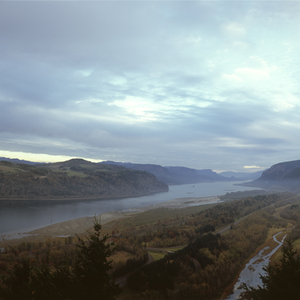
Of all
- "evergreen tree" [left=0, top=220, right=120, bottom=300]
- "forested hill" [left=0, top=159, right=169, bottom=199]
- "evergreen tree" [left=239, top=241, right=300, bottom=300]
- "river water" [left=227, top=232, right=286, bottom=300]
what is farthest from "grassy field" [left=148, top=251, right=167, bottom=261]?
"forested hill" [left=0, top=159, right=169, bottom=199]

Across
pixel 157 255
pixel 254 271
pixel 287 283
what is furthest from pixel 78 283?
pixel 254 271

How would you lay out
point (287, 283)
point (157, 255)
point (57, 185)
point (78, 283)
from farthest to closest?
point (57, 185) → point (157, 255) → point (287, 283) → point (78, 283)

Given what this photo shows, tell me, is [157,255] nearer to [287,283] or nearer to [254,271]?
[254,271]

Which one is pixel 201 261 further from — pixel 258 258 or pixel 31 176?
pixel 31 176

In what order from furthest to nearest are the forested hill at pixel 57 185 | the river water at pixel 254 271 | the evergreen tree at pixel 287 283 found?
1. the forested hill at pixel 57 185
2. the river water at pixel 254 271
3. the evergreen tree at pixel 287 283

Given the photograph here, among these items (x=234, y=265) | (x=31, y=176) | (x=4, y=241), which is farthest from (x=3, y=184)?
(x=234, y=265)

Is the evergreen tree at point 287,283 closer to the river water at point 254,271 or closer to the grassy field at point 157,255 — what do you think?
the river water at point 254,271

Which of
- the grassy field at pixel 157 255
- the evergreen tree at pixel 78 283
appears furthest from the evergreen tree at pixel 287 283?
the grassy field at pixel 157 255

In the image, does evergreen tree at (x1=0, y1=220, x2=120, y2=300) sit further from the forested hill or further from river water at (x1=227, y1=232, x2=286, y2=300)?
the forested hill
